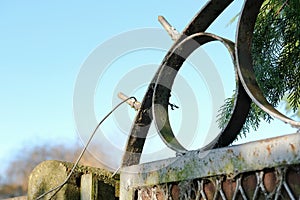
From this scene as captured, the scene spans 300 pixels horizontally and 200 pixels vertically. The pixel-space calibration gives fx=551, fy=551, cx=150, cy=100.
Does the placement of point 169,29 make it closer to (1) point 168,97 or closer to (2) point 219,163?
(1) point 168,97

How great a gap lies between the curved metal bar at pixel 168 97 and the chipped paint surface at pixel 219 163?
1.3 inches

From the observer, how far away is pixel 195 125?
109 cm

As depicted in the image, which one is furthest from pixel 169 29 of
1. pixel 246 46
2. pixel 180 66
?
pixel 246 46

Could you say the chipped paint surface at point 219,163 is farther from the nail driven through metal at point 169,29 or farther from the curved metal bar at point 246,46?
the nail driven through metal at point 169,29

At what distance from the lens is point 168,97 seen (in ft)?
3.74

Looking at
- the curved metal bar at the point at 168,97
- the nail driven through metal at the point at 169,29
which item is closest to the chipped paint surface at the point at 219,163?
the curved metal bar at the point at 168,97

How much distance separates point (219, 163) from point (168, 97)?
26 cm

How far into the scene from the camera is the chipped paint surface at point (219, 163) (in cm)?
82

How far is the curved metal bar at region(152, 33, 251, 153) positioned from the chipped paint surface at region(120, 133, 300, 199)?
3 centimetres

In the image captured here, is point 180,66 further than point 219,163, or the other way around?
point 180,66

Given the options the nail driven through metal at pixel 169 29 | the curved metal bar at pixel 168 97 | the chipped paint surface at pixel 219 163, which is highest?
the nail driven through metal at pixel 169 29

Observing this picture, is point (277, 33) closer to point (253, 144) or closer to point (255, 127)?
point (255, 127)

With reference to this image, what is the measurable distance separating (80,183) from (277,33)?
80 centimetres

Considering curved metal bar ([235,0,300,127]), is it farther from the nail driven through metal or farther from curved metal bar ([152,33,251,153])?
the nail driven through metal
